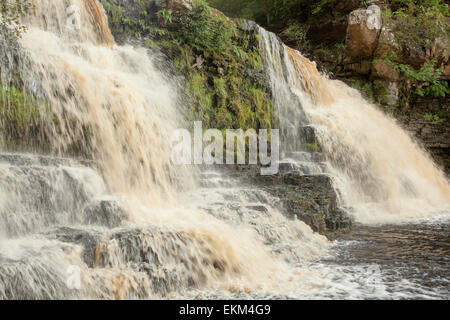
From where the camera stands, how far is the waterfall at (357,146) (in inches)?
363

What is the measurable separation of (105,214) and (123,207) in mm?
241

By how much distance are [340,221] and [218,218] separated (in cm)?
263

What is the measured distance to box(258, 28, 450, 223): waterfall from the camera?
9211 millimetres

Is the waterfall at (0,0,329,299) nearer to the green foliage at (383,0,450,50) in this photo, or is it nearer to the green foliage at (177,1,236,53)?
the green foliage at (177,1,236,53)

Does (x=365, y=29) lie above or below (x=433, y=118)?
above

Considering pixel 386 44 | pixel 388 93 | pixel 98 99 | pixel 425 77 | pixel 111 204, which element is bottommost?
pixel 111 204

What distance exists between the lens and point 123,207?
16.0 feet

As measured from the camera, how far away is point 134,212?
5.13 m

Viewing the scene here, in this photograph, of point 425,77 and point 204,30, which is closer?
point 204,30

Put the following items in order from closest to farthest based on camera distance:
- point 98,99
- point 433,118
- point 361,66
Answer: point 98,99
point 433,118
point 361,66

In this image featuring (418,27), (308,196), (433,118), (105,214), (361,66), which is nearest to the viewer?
(105,214)

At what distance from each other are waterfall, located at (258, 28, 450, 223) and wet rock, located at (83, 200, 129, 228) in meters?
4.92

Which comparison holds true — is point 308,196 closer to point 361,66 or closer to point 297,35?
point 361,66

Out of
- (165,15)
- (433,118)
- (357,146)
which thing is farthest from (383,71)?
(165,15)
